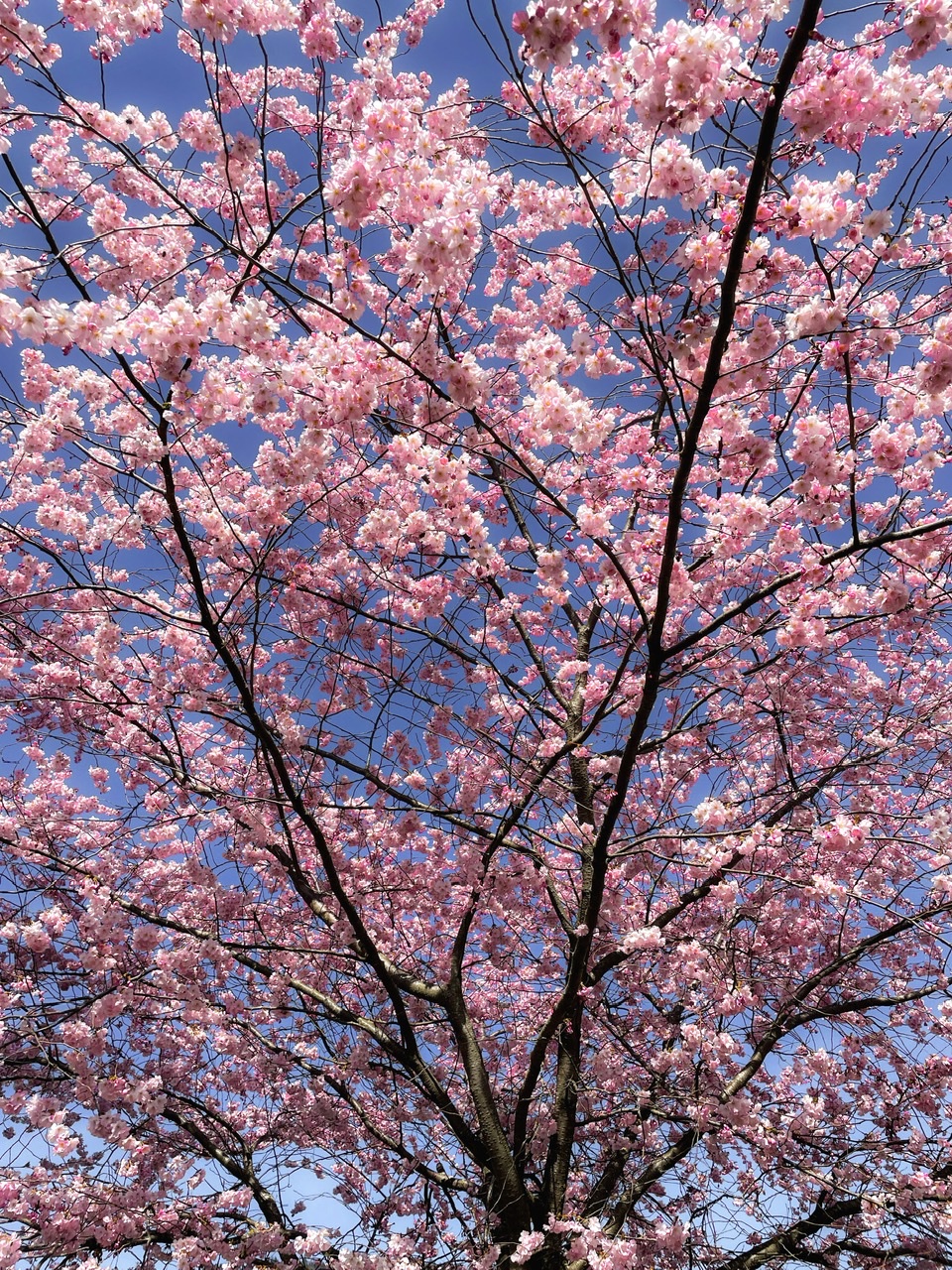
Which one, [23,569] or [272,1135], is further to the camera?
[23,569]

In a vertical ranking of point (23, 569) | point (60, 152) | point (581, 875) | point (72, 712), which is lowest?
point (581, 875)

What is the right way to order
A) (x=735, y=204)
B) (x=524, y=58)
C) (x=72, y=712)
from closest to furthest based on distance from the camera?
(x=524, y=58) < (x=735, y=204) < (x=72, y=712)

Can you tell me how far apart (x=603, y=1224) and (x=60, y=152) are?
353 inches

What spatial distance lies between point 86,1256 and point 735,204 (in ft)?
27.9

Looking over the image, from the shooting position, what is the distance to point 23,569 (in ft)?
23.8

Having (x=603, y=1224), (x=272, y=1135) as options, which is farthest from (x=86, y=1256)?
(x=603, y=1224)

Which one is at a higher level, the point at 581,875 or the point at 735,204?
the point at 735,204

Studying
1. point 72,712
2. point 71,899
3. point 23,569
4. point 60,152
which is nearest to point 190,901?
point 71,899

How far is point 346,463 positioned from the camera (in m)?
6.76

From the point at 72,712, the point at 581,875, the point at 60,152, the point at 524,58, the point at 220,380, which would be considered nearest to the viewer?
the point at 524,58

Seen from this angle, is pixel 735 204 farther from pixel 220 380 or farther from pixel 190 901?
pixel 190 901

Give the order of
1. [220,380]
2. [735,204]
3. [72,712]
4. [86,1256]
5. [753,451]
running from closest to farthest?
1. [735,204]
2. [220,380]
3. [753,451]
4. [86,1256]
5. [72,712]

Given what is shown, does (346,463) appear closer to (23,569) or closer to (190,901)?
(23,569)

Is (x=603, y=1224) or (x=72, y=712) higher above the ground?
(x=72, y=712)
